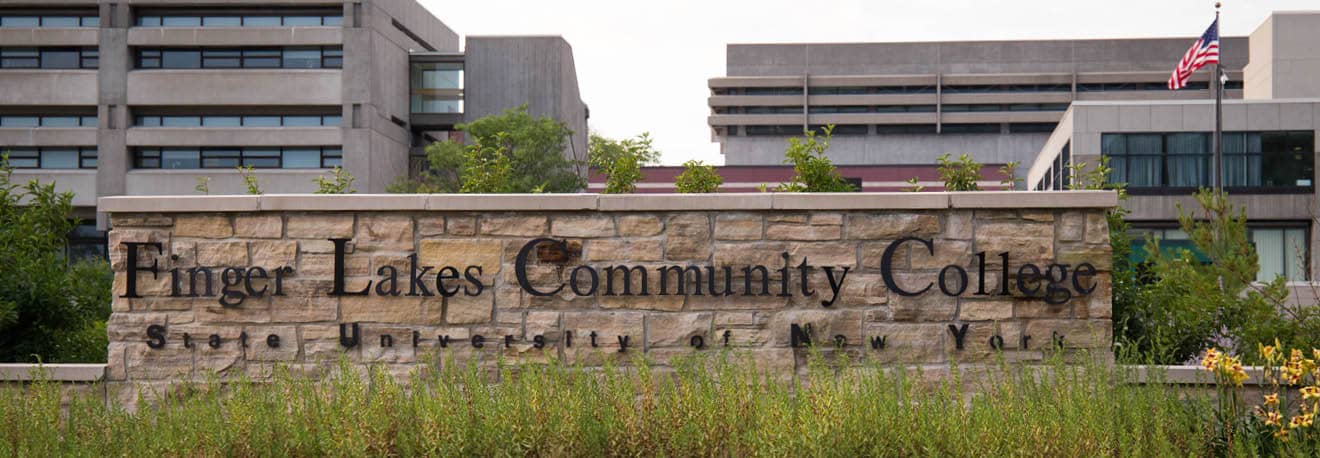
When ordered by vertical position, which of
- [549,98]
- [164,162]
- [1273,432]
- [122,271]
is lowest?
[1273,432]

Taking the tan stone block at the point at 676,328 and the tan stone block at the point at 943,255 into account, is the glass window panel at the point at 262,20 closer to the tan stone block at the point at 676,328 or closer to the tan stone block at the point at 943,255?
the tan stone block at the point at 676,328

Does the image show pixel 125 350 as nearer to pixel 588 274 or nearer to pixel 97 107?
pixel 588 274

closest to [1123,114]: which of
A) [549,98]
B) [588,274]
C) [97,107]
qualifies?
[549,98]

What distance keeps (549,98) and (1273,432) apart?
59243mm

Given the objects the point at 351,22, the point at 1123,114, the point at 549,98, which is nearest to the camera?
the point at 1123,114

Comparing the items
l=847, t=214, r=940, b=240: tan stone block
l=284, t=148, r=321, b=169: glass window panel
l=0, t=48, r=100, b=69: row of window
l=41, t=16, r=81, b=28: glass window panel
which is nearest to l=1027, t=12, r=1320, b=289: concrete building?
l=284, t=148, r=321, b=169: glass window panel

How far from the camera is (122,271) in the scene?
29.8ft

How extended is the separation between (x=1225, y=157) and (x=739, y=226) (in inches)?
1757

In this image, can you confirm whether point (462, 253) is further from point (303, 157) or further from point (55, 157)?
point (55, 157)

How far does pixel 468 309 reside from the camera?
8906 millimetres

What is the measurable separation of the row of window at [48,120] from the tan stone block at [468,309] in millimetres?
56570

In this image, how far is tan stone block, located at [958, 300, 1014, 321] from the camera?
8.77m

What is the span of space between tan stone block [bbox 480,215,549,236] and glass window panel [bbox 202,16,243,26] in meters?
54.2

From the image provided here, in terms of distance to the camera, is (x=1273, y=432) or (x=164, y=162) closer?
(x=1273, y=432)
